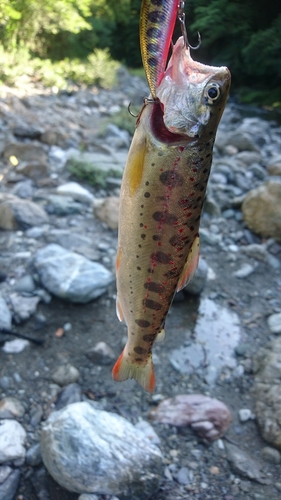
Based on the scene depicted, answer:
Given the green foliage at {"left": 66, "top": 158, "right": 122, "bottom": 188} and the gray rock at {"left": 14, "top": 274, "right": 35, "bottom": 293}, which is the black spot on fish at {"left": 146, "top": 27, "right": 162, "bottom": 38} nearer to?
the gray rock at {"left": 14, "top": 274, "right": 35, "bottom": 293}

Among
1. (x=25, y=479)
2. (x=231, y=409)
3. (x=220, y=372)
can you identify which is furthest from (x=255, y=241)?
(x=25, y=479)

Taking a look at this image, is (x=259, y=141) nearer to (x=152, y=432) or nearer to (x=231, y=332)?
(x=231, y=332)

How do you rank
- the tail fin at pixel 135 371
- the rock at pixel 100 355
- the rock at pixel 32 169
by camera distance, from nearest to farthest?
the tail fin at pixel 135 371 < the rock at pixel 100 355 < the rock at pixel 32 169

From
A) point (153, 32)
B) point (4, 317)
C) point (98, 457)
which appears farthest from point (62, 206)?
point (153, 32)

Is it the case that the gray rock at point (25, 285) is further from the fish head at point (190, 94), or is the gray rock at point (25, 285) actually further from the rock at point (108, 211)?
the fish head at point (190, 94)

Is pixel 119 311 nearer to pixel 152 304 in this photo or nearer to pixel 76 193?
pixel 152 304

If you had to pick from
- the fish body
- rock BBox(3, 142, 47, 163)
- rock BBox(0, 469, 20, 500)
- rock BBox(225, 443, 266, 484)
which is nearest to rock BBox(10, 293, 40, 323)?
rock BBox(0, 469, 20, 500)

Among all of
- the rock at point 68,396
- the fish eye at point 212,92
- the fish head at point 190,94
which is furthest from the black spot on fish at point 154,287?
the rock at point 68,396
